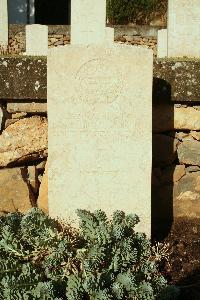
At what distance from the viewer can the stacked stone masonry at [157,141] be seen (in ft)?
11.7

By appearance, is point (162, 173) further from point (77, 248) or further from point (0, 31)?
point (0, 31)

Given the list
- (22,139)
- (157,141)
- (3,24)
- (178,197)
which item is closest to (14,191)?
(22,139)

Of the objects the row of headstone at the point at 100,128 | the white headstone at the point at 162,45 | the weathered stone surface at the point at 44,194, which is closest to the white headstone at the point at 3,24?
the white headstone at the point at 162,45

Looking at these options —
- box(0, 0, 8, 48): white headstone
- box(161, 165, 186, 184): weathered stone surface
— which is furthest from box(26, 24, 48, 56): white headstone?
box(161, 165, 186, 184): weathered stone surface

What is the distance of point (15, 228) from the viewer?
3.27 meters

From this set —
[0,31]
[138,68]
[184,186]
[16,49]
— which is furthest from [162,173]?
[16,49]

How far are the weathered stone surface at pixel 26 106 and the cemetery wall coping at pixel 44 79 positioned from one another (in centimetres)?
8

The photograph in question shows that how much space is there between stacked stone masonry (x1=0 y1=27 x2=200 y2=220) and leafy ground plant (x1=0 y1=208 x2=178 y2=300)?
0.45 metres

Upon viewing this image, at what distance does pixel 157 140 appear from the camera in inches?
149

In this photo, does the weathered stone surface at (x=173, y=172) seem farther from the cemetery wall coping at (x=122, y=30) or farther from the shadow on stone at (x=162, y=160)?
the cemetery wall coping at (x=122, y=30)

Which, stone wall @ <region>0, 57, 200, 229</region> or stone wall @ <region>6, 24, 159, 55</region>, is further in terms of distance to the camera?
stone wall @ <region>6, 24, 159, 55</region>

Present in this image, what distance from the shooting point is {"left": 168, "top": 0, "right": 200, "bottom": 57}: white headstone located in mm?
4730

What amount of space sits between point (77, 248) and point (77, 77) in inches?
49.6

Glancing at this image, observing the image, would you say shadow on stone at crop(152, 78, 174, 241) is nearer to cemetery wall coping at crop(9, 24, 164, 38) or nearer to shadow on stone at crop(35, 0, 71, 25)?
cemetery wall coping at crop(9, 24, 164, 38)
